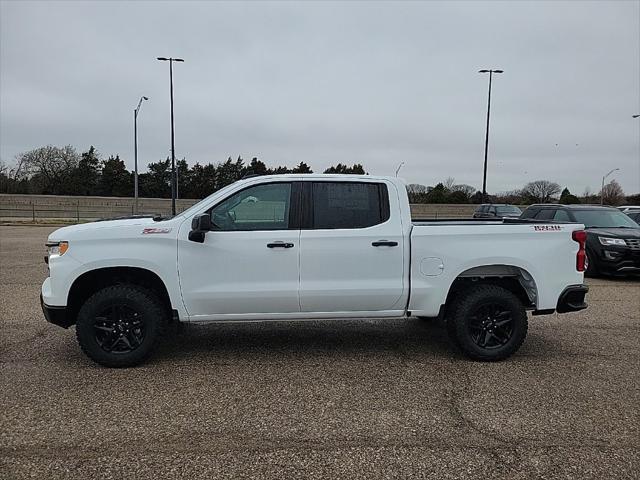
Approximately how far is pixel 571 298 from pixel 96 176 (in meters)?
80.3

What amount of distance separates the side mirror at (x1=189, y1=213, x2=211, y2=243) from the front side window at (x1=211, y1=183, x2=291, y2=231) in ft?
0.72

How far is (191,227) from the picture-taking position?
493cm

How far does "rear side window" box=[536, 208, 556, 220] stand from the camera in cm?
1291

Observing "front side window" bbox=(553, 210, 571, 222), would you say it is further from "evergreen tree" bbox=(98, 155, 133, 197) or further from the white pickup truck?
"evergreen tree" bbox=(98, 155, 133, 197)

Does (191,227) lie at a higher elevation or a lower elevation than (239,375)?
higher

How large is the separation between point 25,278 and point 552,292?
9.50m

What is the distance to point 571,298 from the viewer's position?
5367mm

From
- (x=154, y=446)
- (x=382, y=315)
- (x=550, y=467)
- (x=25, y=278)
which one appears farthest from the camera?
(x=25, y=278)

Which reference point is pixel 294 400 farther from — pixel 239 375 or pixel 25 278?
pixel 25 278

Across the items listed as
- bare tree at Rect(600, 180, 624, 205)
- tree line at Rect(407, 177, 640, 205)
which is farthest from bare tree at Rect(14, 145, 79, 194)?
bare tree at Rect(600, 180, 624, 205)

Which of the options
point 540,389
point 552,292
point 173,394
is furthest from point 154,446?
point 552,292

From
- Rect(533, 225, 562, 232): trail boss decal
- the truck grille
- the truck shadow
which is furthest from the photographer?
the truck grille

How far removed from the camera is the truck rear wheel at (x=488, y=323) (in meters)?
5.27

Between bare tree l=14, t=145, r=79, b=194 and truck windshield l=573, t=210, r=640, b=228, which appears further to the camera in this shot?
bare tree l=14, t=145, r=79, b=194
